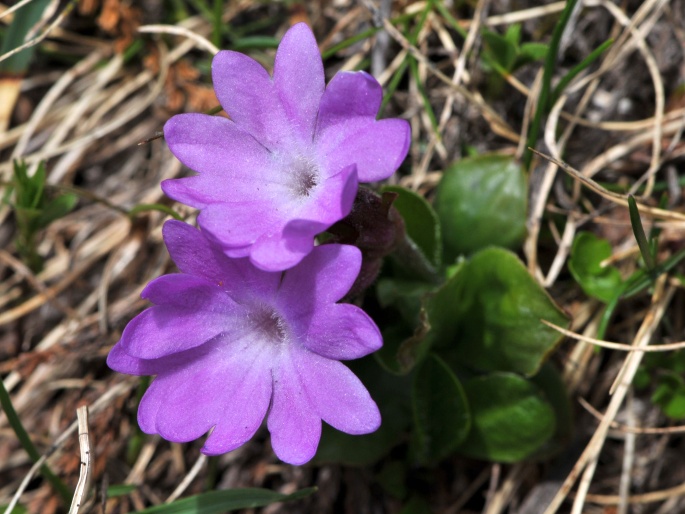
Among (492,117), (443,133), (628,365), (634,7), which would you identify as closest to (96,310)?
(443,133)

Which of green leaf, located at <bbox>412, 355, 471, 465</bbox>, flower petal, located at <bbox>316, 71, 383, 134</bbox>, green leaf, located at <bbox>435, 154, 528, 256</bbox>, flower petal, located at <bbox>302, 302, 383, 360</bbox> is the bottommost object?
green leaf, located at <bbox>412, 355, 471, 465</bbox>

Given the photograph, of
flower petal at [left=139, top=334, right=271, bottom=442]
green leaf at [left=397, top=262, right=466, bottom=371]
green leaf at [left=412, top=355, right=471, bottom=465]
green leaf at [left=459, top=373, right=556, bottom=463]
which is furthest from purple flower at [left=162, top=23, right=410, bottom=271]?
green leaf at [left=459, top=373, right=556, bottom=463]

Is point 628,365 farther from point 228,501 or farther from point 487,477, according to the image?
point 228,501

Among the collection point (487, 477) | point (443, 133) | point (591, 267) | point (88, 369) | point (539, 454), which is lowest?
point (487, 477)

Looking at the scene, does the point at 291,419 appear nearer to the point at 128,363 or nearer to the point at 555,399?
the point at 128,363

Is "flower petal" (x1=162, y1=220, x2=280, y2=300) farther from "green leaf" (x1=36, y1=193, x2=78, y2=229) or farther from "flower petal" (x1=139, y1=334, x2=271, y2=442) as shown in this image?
"green leaf" (x1=36, y1=193, x2=78, y2=229)

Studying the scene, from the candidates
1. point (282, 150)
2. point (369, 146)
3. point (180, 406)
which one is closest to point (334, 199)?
point (369, 146)
